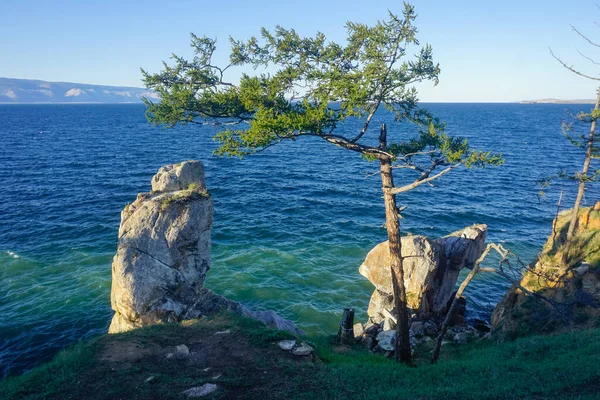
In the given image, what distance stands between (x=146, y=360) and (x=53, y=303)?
55.4 feet

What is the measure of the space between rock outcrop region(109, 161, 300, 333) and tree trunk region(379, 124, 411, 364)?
6.89 metres

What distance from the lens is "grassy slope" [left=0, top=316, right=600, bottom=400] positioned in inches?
483

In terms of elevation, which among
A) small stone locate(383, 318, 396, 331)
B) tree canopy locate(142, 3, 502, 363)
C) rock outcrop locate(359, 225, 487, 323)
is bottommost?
small stone locate(383, 318, 396, 331)

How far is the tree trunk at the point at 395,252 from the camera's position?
17297mm

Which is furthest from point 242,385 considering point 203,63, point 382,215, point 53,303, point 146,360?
point 382,215

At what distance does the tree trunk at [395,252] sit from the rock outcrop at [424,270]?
21.4 feet

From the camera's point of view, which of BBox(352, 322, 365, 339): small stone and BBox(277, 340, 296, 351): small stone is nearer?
BBox(277, 340, 296, 351): small stone

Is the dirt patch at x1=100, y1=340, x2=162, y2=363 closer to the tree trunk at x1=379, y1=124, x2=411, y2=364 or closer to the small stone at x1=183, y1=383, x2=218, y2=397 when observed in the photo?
the small stone at x1=183, y1=383, x2=218, y2=397

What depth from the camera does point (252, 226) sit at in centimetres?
4134

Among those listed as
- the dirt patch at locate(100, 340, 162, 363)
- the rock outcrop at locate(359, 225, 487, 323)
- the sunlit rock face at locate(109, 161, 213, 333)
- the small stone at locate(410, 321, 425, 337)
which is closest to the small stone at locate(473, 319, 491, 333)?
the rock outcrop at locate(359, 225, 487, 323)

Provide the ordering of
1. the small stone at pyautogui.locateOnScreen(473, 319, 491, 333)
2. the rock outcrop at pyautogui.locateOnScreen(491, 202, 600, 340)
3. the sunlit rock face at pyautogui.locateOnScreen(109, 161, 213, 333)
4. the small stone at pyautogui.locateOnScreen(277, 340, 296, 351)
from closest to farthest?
the small stone at pyautogui.locateOnScreen(277, 340, 296, 351) → the rock outcrop at pyautogui.locateOnScreen(491, 202, 600, 340) → the sunlit rock face at pyautogui.locateOnScreen(109, 161, 213, 333) → the small stone at pyautogui.locateOnScreen(473, 319, 491, 333)

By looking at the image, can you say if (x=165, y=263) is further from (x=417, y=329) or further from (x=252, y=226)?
(x=252, y=226)

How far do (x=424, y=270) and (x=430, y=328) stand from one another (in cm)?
382

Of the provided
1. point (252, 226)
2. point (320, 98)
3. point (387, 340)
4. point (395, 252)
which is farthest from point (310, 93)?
point (252, 226)
